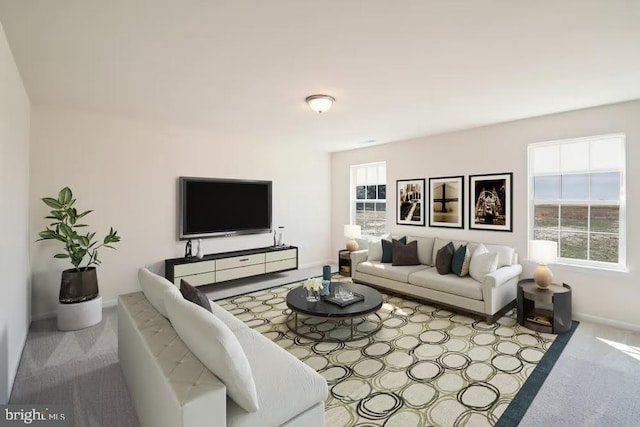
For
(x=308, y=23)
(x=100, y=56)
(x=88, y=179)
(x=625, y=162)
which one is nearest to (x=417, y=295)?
(x=625, y=162)

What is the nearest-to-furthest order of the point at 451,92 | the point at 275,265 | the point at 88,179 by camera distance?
1. the point at 451,92
2. the point at 88,179
3. the point at 275,265

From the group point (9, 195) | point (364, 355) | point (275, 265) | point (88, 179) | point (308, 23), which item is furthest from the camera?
point (275, 265)

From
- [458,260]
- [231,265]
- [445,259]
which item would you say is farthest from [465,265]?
[231,265]

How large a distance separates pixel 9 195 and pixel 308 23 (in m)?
2.65

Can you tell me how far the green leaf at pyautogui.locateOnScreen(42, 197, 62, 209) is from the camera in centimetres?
349

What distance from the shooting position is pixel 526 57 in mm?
2508

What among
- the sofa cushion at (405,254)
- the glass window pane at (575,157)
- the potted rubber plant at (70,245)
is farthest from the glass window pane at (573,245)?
the potted rubber plant at (70,245)

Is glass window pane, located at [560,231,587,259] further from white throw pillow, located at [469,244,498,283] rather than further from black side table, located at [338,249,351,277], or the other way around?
black side table, located at [338,249,351,277]

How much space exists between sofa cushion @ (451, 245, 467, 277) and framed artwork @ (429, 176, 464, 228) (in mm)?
809

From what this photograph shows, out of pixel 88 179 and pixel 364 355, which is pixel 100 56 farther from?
pixel 364 355

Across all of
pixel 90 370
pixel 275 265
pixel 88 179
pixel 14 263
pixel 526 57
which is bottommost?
pixel 90 370

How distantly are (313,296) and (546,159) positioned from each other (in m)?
3.54

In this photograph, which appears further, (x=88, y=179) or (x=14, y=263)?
(x=88, y=179)

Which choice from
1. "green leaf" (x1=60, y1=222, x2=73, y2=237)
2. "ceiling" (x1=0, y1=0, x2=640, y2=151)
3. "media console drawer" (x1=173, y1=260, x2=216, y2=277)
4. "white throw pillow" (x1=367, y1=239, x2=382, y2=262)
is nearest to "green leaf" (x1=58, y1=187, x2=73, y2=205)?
"green leaf" (x1=60, y1=222, x2=73, y2=237)
